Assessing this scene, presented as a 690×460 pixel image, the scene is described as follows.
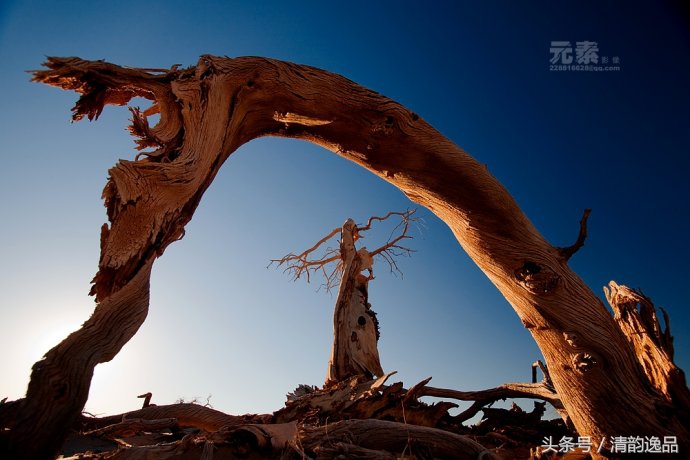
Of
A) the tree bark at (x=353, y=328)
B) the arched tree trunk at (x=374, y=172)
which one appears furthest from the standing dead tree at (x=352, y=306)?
the arched tree trunk at (x=374, y=172)

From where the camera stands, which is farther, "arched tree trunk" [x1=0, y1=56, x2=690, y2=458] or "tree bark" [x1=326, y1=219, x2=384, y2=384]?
"tree bark" [x1=326, y1=219, x2=384, y2=384]

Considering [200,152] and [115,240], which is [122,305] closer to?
[115,240]

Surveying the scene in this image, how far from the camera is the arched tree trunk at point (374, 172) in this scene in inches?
66.9

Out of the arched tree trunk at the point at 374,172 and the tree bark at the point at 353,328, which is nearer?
the arched tree trunk at the point at 374,172

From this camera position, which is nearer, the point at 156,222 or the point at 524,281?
the point at 156,222

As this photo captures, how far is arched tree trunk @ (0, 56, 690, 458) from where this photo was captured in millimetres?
1699

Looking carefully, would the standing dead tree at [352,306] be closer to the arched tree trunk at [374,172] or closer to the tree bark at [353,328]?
the tree bark at [353,328]

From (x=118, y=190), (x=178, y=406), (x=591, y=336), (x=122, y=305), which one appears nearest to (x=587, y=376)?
(x=591, y=336)

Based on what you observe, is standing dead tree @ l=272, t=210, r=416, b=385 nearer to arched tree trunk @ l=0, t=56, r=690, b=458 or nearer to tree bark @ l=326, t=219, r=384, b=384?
tree bark @ l=326, t=219, r=384, b=384

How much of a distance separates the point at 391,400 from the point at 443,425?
2.27ft

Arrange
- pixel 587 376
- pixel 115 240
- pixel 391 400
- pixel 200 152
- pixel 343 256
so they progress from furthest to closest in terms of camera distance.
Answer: pixel 343 256 → pixel 391 400 → pixel 587 376 → pixel 200 152 → pixel 115 240

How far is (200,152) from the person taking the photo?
1.98 m

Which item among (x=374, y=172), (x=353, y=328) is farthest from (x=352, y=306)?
(x=374, y=172)

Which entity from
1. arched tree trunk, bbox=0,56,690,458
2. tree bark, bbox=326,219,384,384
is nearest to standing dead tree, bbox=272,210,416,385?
tree bark, bbox=326,219,384,384
